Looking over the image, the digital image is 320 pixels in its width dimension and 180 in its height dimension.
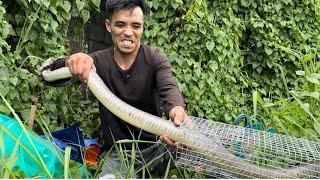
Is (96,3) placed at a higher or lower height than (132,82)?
higher

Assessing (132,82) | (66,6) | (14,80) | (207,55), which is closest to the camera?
(132,82)

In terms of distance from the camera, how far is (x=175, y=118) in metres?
2.49

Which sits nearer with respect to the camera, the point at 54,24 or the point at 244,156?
the point at 244,156

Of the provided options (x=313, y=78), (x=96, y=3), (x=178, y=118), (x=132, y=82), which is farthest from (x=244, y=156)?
(x=96, y=3)

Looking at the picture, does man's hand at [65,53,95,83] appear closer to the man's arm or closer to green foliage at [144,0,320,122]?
the man's arm

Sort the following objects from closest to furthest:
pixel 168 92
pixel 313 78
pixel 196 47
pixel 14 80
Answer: pixel 168 92 → pixel 14 80 → pixel 313 78 → pixel 196 47

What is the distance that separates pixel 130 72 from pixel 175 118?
23.8 inches

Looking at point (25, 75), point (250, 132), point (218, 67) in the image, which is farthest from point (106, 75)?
point (218, 67)

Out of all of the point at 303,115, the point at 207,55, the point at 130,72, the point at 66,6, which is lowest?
the point at 303,115

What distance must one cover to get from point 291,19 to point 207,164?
3.68 meters

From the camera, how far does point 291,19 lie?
5.72 m

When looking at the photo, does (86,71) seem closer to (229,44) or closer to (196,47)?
(196,47)

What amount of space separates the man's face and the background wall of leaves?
0.56 meters

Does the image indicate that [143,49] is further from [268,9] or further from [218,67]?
[268,9]
